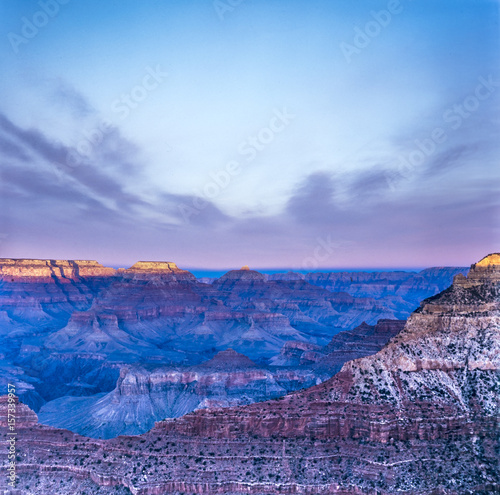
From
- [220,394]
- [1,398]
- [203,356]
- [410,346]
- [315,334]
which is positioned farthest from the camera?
[315,334]

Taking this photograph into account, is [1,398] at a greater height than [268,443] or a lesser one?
greater

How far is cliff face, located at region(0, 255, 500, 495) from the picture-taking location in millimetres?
33344

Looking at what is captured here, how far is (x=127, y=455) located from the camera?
37000 millimetres

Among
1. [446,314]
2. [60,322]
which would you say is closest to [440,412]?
[446,314]

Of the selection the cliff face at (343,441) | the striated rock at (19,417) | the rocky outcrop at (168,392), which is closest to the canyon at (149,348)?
the rocky outcrop at (168,392)

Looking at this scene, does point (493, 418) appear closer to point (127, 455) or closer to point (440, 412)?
point (440, 412)

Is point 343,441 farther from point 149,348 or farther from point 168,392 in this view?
point 149,348

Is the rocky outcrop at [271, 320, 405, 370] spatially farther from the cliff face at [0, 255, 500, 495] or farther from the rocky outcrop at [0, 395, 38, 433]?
the rocky outcrop at [0, 395, 38, 433]

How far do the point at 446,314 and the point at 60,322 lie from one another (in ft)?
559

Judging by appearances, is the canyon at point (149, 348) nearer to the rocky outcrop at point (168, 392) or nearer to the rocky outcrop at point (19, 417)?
the rocky outcrop at point (168, 392)

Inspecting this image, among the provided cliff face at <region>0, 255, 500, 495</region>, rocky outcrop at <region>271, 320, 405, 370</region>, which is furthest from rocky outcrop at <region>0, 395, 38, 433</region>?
rocky outcrop at <region>271, 320, 405, 370</region>

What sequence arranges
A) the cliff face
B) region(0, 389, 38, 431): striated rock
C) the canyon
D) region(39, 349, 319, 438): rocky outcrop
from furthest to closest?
1. the canyon
2. region(39, 349, 319, 438): rocky outcrop
3. region(0, 389, 38, 431): striated rock
4. the cliff face

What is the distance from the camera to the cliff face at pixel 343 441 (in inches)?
1313

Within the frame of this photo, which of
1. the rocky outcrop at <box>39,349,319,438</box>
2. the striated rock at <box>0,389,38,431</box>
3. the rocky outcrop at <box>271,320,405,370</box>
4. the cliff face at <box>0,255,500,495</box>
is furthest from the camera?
the rocky outcrop at <box>271,320,405,370</box>
